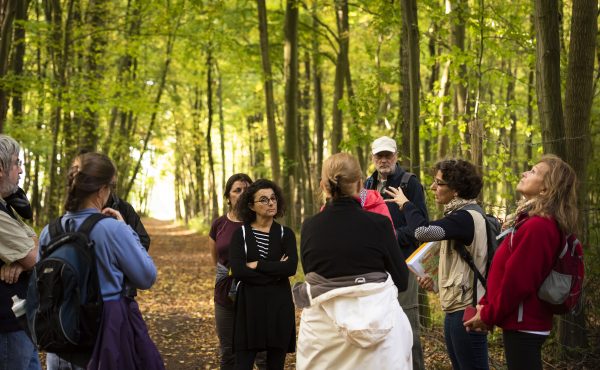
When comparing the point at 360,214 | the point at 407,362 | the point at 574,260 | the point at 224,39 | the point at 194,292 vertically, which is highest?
the point at 224,39

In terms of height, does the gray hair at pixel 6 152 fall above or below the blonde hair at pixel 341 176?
above

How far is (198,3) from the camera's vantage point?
1493cm

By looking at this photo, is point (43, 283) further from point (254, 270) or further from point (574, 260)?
point (574, 260)

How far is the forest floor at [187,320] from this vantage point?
8.41m

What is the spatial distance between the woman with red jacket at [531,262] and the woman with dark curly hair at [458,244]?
72cm

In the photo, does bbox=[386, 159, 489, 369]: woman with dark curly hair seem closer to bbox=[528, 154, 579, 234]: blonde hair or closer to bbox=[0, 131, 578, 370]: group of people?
bbox=[0, 131, 578, 370]: group of people

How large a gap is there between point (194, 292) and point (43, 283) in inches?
456

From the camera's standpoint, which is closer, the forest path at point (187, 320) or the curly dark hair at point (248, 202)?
the curly dark hair at point (248, 202)

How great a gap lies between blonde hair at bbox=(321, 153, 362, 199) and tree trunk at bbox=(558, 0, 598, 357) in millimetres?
3275

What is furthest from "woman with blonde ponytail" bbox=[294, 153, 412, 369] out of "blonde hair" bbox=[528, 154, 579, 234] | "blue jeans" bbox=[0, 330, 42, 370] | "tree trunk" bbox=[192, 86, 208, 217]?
"tree trunk" bbox=[192, 86, 208, 217]

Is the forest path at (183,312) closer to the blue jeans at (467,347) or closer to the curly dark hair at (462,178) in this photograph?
the blue jeans at (467,347)

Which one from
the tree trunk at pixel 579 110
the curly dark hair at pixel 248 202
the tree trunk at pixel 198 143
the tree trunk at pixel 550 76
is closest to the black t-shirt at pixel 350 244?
the curly dark hair at pixel 248 202

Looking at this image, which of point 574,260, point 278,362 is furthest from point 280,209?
point 574,260

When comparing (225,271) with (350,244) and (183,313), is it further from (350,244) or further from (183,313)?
(183,313)
